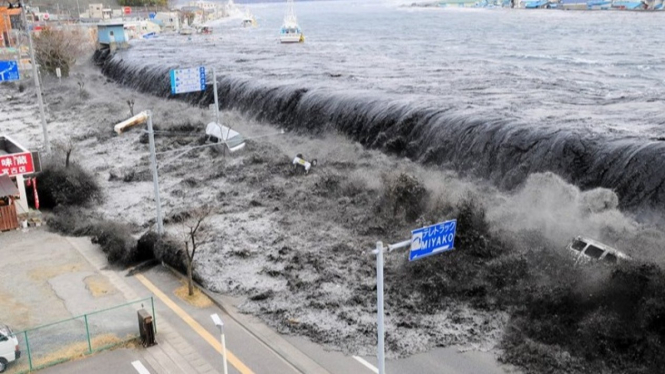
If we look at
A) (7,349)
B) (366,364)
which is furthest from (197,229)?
(366,364)

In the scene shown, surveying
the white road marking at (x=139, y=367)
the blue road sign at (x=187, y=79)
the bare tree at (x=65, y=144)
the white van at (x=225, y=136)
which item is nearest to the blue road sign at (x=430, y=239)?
the white road marking at (x=139, y=367)

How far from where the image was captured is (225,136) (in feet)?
145

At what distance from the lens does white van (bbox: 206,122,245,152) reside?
4359 cm

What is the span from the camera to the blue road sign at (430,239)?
13000 mm

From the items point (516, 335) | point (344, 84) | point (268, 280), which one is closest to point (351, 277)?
point (268, 280)

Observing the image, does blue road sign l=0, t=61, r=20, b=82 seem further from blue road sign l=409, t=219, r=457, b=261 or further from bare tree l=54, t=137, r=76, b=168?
blue road sign l=409, t=219, r=457, b=261

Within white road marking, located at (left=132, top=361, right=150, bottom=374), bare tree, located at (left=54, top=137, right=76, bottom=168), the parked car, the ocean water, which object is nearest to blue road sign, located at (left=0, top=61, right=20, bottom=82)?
bare tree, located at (left=54, top=137, right=76, bottom=168)

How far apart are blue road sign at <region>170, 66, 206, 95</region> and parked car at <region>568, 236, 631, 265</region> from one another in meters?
23.7

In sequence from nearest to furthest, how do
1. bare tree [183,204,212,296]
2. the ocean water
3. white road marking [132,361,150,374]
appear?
white road marking [132,361,150,374] → bare tree [183,204,212,296] → the ocean water

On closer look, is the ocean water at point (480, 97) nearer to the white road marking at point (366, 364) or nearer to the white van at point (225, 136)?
the white van at point (225, 136)

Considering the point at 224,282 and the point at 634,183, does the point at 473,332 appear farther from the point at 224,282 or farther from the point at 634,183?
the point at 634,183

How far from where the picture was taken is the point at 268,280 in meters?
25.4

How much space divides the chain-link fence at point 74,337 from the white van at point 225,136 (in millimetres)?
23252

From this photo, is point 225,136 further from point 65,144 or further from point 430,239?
point 430,239
